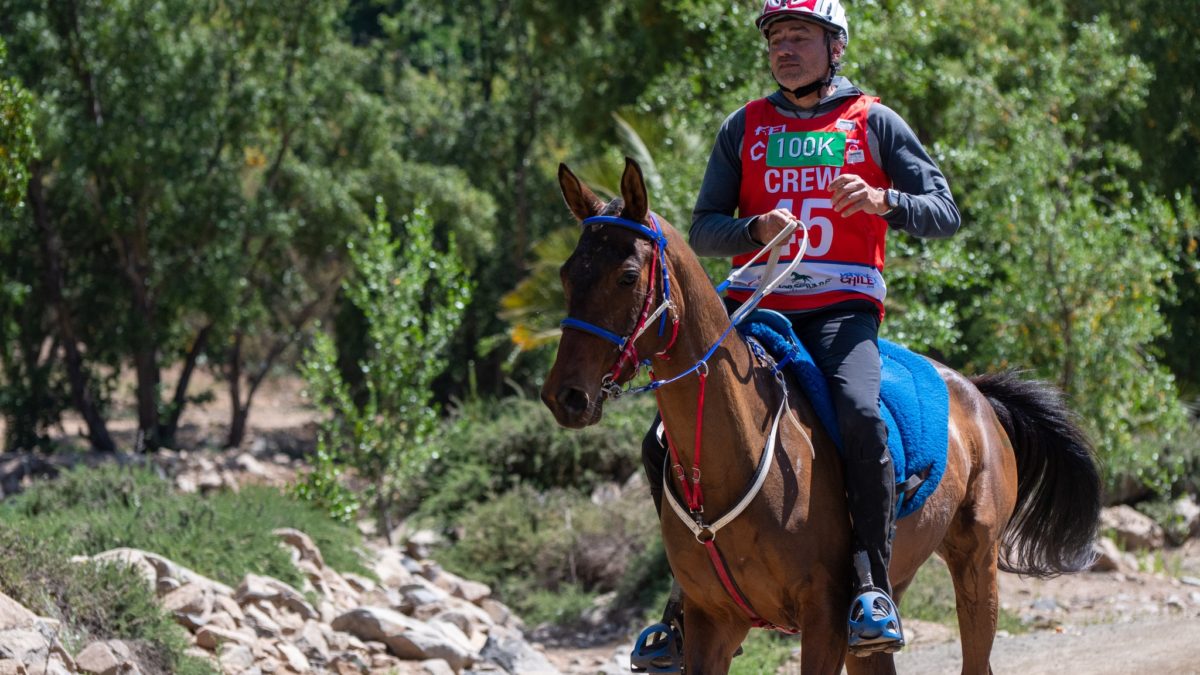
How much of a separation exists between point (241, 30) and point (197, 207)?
318cm

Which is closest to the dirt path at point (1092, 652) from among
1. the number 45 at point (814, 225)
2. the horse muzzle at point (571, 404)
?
the number 45 at point (814, 225)

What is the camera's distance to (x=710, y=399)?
4.34m

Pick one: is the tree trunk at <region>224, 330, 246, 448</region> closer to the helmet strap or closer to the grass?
the grass

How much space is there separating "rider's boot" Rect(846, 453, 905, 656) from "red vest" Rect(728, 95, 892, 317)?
0.72 m

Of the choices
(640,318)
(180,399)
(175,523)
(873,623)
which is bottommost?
(180,399)

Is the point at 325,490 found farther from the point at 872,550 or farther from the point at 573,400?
the point at 573,400

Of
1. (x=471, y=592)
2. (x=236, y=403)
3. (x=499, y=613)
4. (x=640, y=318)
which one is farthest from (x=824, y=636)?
(x=236, y=403)

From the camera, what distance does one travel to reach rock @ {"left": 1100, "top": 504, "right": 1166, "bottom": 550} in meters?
13.7

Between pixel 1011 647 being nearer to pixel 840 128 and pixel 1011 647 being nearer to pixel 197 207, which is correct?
pixel 840 128

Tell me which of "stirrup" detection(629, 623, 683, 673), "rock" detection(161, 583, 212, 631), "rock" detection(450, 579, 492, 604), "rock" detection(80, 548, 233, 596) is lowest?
"rock" detection(450, 579, 492, 604)

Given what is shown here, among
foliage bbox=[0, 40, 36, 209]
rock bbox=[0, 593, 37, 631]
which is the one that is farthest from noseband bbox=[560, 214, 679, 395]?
foliage bbox=[0, 40, 36, 209]

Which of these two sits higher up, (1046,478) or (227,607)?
(1046,478)

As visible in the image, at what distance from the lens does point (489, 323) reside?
26359 millimetres

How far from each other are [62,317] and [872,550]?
744 inches
